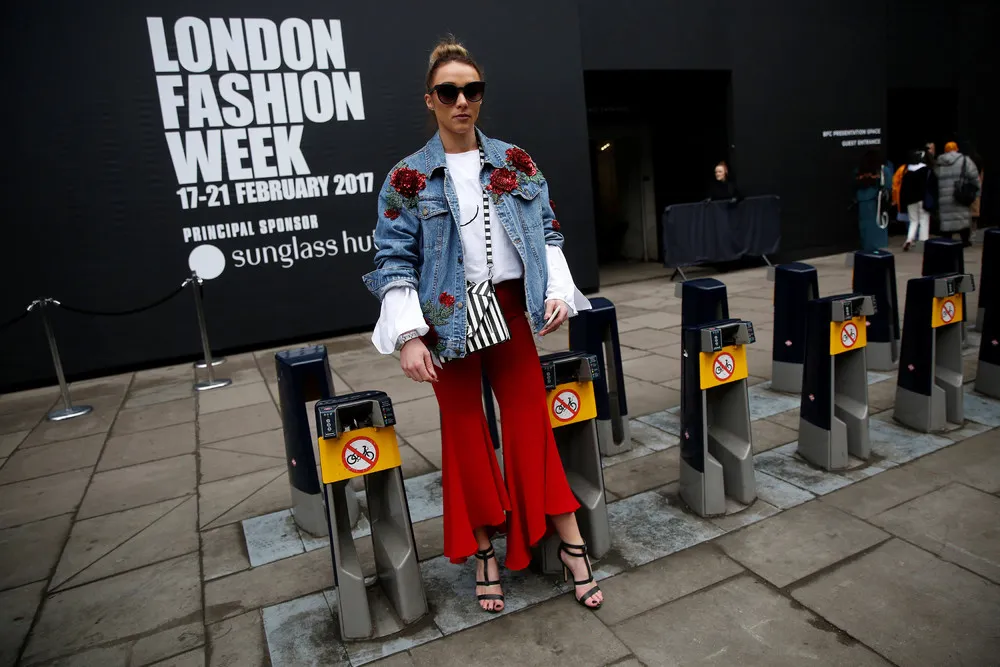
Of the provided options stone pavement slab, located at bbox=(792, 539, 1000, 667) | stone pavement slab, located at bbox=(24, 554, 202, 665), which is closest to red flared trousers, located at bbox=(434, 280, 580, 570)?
stone pavement slab, located at bbox=(792, 539, 1000, 667)

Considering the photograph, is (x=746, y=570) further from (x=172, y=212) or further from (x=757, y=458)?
(x=172, y=212)

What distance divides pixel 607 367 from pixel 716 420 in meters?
1.10

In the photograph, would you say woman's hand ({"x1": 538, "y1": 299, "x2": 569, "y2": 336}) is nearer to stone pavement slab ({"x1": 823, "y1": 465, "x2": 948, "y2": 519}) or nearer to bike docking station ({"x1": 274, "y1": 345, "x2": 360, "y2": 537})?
bike docking station ({"x1": 274, "y1": 345, "x2": 360, "y2": 537})

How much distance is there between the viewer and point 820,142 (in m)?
12.2

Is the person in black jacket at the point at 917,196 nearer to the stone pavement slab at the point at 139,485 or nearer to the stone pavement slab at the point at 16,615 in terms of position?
the stone pavement slab at the point at 139,485

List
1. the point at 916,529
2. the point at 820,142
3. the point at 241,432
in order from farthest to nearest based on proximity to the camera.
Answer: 1. the point at 820,142
2. the point at 241,432
3. the point at 916,529

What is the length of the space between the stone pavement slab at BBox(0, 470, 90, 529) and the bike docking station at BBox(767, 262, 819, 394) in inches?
192

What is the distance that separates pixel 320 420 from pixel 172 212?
645 cm

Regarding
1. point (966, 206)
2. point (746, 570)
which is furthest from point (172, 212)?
point (966, 206)

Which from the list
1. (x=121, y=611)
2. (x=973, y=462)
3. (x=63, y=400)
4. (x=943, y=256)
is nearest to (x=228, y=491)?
(x=121, y=611)

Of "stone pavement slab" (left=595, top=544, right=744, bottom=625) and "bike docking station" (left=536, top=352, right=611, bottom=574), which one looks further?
"bike docking station" (left=536, top=352, right=611, bottom=574)

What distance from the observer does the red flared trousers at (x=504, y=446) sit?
8.43ft

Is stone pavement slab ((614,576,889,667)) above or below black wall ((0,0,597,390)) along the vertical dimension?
below

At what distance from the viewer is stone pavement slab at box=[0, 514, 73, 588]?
337 cm
